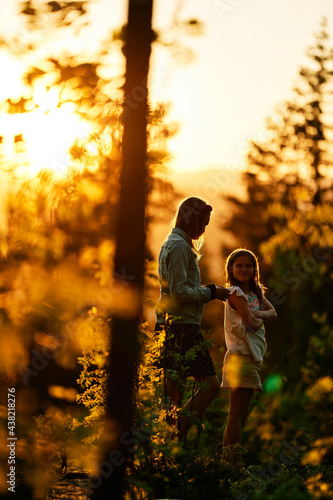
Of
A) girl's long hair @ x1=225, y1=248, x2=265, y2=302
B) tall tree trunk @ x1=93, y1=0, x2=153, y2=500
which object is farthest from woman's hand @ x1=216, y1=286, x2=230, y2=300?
tall tree trunk @ x1=93, y1=0, x2=153, y2=500

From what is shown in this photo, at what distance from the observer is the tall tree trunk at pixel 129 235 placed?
2.82 meters

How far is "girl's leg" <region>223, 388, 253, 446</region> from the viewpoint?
4.77 metres

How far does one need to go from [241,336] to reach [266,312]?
29cm

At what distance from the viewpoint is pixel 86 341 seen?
208 cm

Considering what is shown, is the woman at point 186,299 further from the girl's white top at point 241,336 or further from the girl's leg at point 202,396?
the girl's white top at point 241,336

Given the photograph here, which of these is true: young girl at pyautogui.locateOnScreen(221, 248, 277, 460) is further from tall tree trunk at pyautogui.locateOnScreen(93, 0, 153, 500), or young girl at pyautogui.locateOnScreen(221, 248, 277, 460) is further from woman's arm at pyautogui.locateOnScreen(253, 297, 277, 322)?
tall tree trunk at pyautogui.locateOnScreen(93, 0, 153, 500)

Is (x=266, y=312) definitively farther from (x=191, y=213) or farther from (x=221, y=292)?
(x=191, y=213)

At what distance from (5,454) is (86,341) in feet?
1.56

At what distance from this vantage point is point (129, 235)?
287 cm

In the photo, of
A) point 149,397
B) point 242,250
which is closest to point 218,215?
point 242,250

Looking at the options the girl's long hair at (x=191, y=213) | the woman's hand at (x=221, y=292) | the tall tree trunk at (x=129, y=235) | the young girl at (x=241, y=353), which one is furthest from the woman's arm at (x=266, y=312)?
the tall tree trunk at (x=129, y=235)

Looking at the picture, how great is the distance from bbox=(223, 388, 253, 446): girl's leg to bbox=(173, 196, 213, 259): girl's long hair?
1.05 meters

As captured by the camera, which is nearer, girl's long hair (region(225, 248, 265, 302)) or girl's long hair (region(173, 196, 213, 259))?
girl's long hair (region(173, 196, 213, 259))

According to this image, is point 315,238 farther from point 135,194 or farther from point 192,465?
point 192,465
